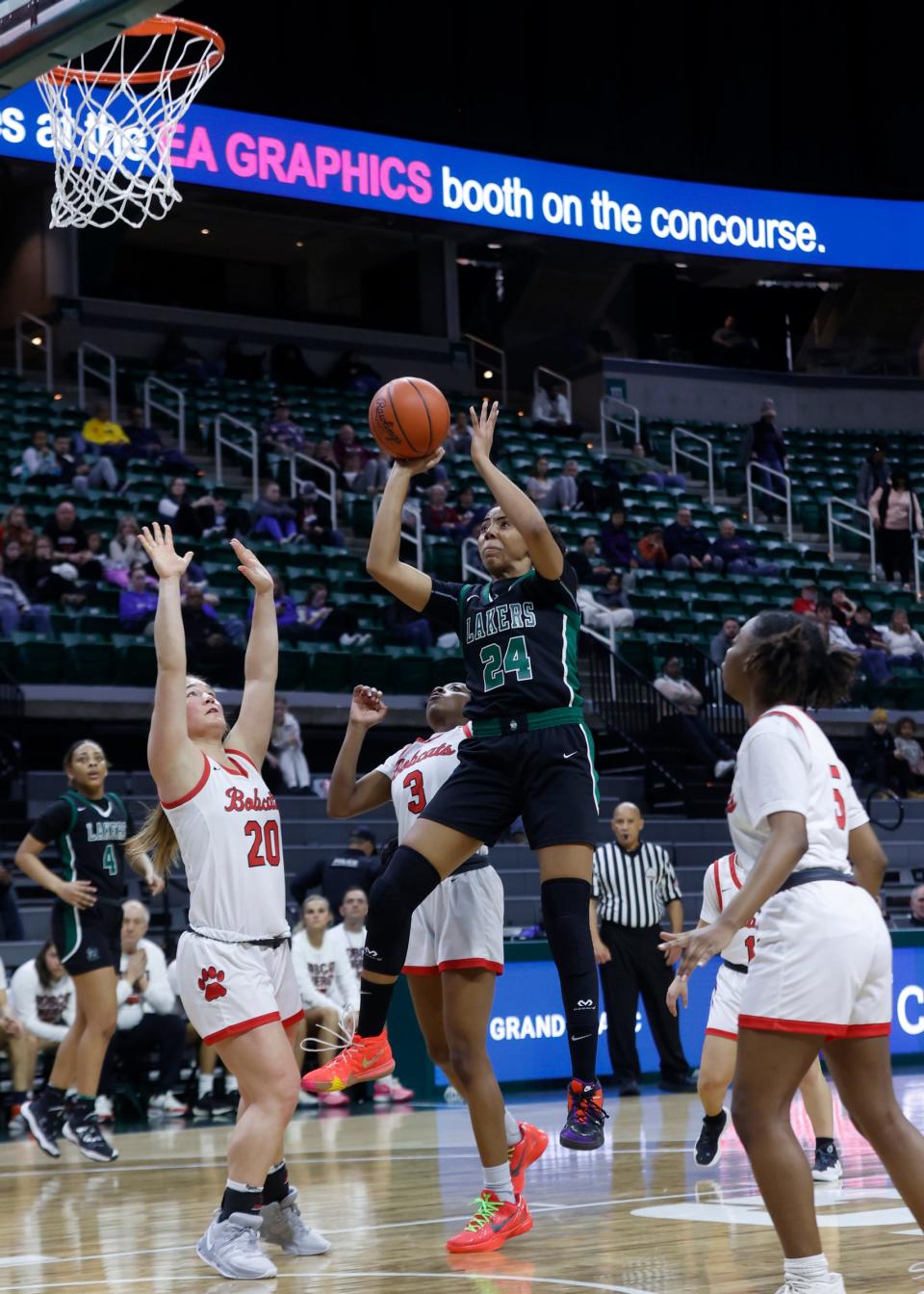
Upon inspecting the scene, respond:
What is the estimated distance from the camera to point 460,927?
6.34 metres

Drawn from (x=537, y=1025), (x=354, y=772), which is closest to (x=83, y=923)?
(x=354, y=772)

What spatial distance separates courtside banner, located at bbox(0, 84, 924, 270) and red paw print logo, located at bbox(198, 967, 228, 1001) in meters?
17.5

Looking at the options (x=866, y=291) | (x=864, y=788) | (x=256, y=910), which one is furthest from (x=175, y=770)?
(x=866, y=291)

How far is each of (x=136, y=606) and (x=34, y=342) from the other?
9400mm

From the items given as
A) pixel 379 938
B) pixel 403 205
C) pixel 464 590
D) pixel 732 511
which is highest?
pixel 403 205

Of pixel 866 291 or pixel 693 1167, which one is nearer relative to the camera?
pixel 693 1167

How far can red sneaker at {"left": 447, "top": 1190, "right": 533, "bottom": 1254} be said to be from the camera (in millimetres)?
5879

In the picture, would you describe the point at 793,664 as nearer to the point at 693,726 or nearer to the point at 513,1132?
the point at 513,1132

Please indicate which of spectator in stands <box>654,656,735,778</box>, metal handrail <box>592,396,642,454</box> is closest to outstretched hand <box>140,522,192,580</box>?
spectator in stands <box>654,656,735,778</box>

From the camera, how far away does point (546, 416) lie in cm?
2809

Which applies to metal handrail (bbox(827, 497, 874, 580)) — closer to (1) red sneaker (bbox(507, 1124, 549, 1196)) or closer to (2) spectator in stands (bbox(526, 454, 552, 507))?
(2) spectator in stands (bbox(526, 454, 552, 507))

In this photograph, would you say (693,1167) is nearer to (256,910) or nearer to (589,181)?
(256,910)

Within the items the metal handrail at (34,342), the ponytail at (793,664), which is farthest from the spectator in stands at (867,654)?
the ponytail at (793,664)

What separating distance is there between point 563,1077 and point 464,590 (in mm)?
7974
